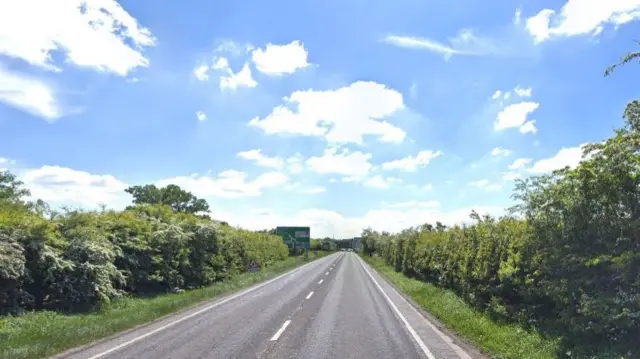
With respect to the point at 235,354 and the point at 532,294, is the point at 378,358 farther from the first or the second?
the point at 532,294

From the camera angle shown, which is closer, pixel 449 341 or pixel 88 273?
pixel 449 341

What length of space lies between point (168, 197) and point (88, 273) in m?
76.6

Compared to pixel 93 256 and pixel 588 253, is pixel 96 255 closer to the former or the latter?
pixel 93 256

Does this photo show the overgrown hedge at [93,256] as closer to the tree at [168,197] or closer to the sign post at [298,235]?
the sign post at [298,235]

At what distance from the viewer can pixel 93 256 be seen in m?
14.7

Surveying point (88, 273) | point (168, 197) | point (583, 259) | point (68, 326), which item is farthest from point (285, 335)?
point (168, 197)

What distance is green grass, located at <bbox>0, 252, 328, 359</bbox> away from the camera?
9.29 meters

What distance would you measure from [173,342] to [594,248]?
853cm

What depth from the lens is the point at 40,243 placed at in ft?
44.0

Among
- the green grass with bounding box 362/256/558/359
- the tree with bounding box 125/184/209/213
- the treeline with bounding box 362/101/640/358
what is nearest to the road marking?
the green grass with bounding box 362/256/558/359

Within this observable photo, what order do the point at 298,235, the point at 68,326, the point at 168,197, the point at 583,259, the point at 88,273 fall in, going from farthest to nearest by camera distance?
the point at 168,197, the point at 298,235, the point at 88,273, the point at 68,326, the point at 583,259

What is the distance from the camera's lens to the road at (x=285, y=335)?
8961mm

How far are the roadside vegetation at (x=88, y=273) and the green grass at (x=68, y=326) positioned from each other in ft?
0.07

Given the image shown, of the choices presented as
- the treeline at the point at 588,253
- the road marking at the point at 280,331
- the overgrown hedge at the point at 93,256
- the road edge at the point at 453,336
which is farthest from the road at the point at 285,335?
the overgrown hedge at the point at 93,256
